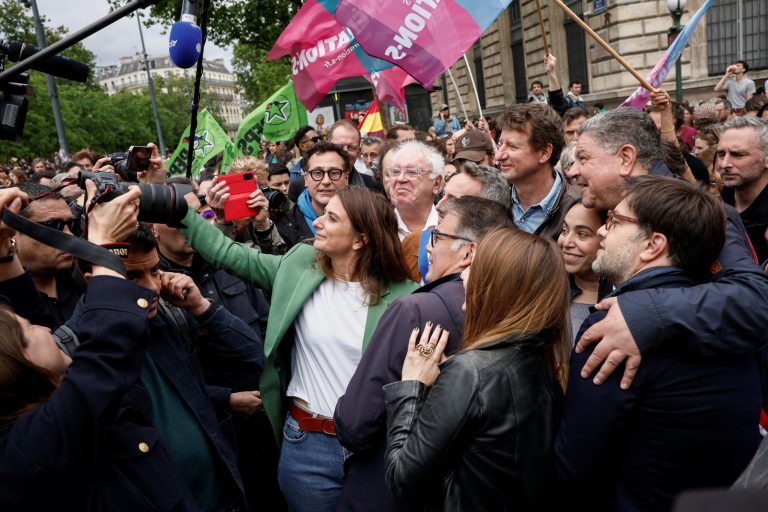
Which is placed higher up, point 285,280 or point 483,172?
point 483,172

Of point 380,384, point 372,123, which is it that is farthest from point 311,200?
point 372,123

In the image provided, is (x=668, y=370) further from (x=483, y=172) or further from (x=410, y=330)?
(x=483, y=172)

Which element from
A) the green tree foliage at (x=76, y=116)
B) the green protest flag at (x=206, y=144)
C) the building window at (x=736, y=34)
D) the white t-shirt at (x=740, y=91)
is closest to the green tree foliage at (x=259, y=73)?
the green tree foliage at (x=76, y=116)

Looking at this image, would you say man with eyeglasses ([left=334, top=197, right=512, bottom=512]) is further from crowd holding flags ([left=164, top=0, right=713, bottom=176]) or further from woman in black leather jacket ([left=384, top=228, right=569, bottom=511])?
crowd holding flags ([left=164, top=0, right=713, bottom=176])

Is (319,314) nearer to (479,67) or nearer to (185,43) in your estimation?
(185,43)

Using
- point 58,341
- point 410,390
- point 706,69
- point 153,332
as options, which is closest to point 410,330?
point 410,390

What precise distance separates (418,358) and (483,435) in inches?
13.8

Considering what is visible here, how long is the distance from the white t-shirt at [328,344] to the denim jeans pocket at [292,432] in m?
0.11

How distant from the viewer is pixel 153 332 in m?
2.45

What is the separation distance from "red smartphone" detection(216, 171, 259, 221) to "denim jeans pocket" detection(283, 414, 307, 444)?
1.21 meters

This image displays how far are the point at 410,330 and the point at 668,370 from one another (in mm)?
812

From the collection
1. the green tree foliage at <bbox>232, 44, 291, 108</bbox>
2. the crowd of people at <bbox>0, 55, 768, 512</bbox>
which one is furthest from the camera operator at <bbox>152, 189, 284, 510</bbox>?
the green tree foliage at <bbox>232, 44, 291, 108</bbox>

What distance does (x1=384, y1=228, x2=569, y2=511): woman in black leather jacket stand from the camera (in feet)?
5.82

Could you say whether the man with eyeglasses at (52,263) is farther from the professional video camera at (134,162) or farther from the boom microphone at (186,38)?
the boom microphone at (186,38)
